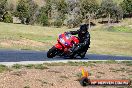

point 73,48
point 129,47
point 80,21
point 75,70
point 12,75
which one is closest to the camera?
point 12,75

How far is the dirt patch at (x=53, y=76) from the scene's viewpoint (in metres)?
11.1

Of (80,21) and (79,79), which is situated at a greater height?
(79,79)

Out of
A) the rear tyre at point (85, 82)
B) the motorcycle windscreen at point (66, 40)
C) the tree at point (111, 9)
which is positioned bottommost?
the tree at point (111, 9)

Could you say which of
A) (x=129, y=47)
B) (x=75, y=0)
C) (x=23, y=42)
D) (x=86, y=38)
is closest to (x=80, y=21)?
(x=75, y=0)

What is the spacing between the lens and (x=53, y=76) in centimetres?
1246

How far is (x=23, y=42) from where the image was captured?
129 ft

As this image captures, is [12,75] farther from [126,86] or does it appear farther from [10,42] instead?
[10,42]

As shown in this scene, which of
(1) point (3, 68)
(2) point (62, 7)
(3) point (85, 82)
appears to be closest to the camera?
(3) point (85, 82)

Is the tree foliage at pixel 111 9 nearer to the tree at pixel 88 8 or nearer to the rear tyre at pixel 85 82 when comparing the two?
the tree at pixel 88 8

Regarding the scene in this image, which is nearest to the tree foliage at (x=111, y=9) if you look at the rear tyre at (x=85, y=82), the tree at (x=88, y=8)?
the tree at (x=88, y=8)

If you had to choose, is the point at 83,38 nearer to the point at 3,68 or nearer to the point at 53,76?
the point at 53,76

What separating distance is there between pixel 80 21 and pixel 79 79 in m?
119

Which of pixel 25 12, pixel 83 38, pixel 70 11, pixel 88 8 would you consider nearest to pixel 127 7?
pixel 88 8

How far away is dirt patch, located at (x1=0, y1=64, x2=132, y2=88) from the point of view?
11.1m
